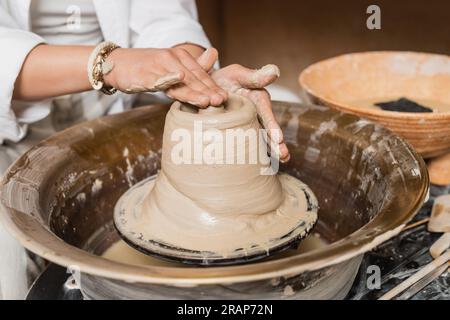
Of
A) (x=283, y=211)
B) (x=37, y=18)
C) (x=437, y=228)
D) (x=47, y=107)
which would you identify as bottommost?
(x=437, y=228)

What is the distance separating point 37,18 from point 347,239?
111 cm

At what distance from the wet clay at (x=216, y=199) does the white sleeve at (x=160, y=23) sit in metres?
0.57

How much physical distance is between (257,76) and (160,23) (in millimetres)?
624

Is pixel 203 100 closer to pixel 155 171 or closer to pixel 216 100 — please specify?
pixel 216 100

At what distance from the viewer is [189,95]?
1040 mm

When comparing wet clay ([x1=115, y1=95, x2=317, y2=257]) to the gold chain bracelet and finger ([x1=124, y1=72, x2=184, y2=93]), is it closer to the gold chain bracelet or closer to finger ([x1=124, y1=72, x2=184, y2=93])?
finger ([x1=124, y1=72, x2=184, y2=93])

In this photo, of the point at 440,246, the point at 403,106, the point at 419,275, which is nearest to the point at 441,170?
the point at 403,106

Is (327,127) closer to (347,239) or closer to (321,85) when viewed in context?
(321,85)

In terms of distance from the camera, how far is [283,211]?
1112 mm

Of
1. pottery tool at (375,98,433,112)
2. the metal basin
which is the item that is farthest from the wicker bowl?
the metal basin

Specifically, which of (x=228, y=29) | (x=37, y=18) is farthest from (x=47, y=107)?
(x=228, y=29)

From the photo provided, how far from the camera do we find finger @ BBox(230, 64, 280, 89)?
1121 millimetres

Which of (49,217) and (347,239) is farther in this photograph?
(49,217)

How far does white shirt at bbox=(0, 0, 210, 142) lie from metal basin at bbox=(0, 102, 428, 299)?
0.18 meters
